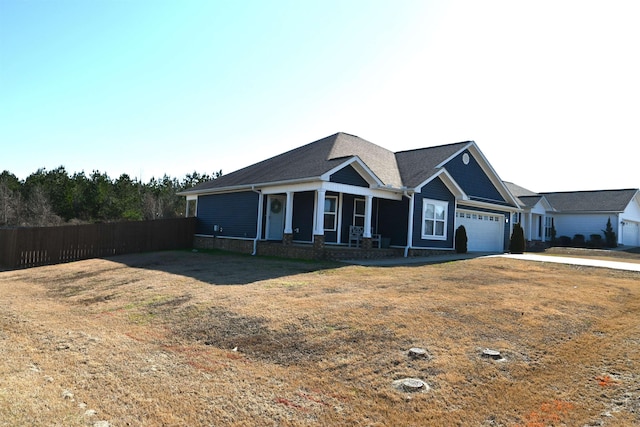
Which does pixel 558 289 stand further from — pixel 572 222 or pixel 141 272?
pixel 572 222

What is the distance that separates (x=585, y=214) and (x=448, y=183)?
19.4 metres

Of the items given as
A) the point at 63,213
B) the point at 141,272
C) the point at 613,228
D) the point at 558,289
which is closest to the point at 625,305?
the point at 558,289

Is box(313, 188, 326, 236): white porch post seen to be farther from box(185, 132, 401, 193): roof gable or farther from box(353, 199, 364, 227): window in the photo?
box(353, 199, 364, 227): window

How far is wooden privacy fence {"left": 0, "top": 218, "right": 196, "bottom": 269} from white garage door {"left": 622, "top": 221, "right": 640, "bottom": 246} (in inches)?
1282

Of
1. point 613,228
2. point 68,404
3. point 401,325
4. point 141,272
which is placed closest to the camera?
point 68,404

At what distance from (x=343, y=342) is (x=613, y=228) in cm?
3369

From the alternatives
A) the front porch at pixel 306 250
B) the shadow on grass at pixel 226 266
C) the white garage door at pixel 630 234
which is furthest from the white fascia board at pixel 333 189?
the white garage door at pixel 630 234

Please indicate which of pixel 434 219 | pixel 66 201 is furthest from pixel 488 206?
pixel 66 201

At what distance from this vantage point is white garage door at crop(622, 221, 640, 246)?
1364 inches

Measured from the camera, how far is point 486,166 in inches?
952

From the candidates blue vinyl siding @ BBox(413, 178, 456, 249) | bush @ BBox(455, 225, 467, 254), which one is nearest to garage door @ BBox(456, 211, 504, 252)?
bush @ BBox(455, 225, 467, 254)

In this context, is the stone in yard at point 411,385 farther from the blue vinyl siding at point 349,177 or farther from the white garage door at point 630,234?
the white garage door at point 630,234

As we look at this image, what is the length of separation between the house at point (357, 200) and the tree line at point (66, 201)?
718 inches

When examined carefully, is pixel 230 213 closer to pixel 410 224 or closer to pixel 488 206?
pixel 410 224
